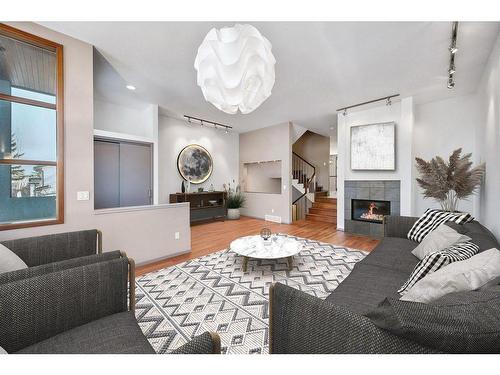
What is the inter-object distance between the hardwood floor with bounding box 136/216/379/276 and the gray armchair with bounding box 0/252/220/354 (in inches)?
67.6

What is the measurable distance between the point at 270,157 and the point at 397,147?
10.7 ft

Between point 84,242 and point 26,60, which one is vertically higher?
point 26,60

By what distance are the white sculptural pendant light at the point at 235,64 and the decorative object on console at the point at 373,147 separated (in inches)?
148

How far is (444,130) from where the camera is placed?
4.40m

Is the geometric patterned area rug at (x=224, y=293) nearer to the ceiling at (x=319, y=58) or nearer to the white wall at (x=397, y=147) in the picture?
the white wall at (x=397, y=147)

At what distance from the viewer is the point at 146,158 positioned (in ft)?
15.5

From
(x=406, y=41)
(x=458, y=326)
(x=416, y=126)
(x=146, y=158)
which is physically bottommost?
(x=458, y=326)

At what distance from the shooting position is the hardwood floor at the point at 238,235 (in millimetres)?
3455

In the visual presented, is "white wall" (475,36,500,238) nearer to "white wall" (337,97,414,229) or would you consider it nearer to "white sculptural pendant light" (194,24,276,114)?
"white wall" (337,97,414,229)

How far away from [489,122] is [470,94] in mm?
1992

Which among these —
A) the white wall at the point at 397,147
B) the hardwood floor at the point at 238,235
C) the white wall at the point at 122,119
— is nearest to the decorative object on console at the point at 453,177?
the white wall at the point at 397,147

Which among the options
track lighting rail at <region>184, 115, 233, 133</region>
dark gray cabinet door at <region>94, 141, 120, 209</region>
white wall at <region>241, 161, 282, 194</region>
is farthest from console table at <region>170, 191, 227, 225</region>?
track lighting rail at <region>184, 115, 233, 133</region>

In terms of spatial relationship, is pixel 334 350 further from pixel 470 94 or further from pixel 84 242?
pixel 470 94

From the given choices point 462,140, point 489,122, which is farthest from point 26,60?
point 462,140
